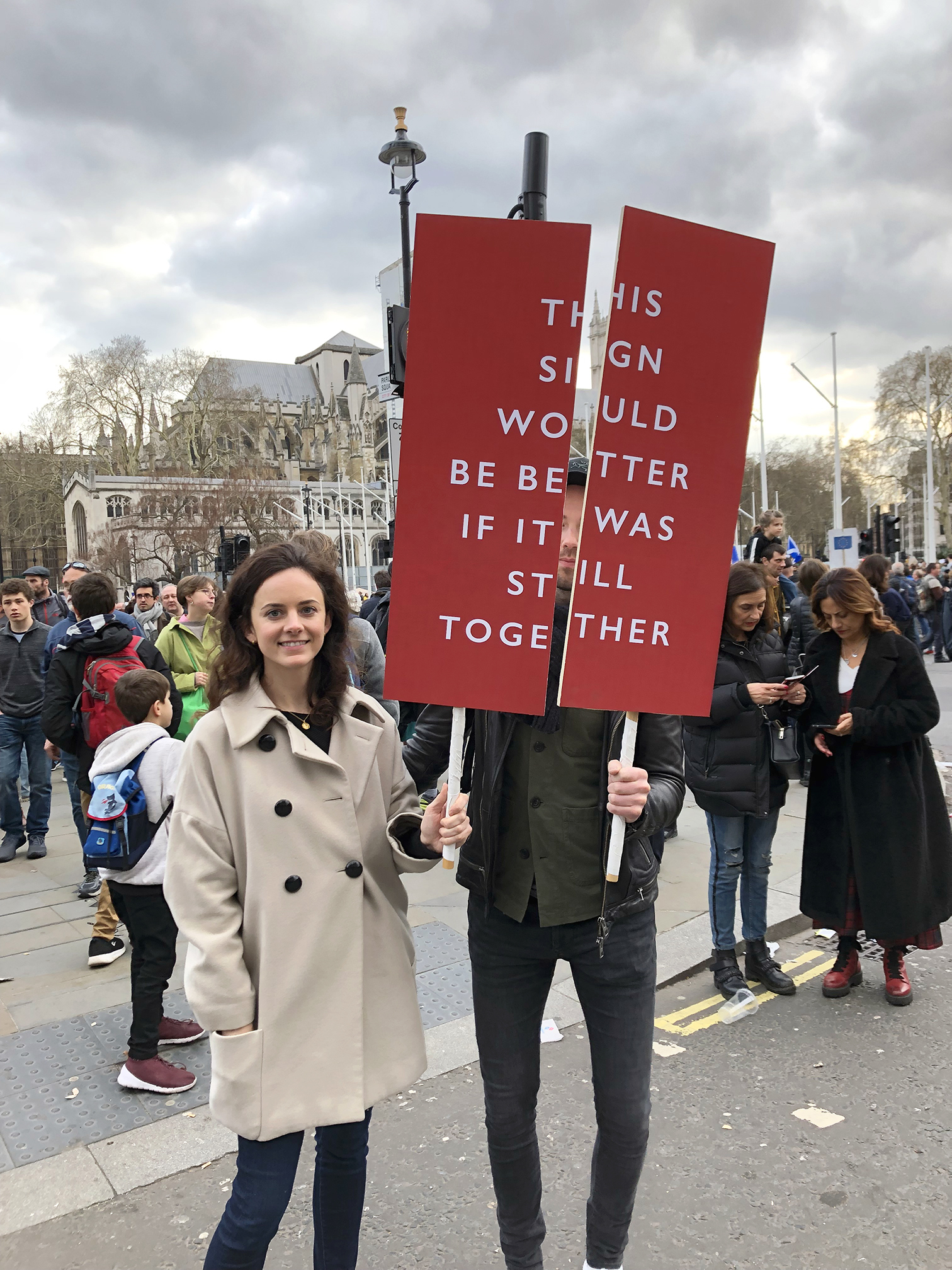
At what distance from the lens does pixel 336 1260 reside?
2326mm

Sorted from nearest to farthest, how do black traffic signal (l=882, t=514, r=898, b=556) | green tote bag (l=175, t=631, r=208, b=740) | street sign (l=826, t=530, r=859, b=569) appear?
green tote bag (l=175, t=631, r=208, b=740), street sign (l=826, t=530, r=859, b=569), black traffic signal (l=882, t=514, r=898, b=556)

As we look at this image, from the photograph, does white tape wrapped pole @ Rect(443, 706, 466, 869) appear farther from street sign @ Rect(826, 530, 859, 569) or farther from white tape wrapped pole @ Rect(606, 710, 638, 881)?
street sign @ Rect(826, 530, 859, 569)

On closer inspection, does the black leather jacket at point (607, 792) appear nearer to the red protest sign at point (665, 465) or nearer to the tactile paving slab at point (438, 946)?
the red protest sign at point (665, 465)

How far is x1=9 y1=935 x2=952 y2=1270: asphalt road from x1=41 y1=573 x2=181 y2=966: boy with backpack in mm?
2719

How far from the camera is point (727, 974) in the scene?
4.44 metres

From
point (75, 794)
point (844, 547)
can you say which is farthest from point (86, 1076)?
point (844, 547)

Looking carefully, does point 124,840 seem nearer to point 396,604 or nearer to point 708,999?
point 396,604

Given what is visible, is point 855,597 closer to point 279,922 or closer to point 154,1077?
point 279,922

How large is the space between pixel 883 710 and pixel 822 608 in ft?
1.79

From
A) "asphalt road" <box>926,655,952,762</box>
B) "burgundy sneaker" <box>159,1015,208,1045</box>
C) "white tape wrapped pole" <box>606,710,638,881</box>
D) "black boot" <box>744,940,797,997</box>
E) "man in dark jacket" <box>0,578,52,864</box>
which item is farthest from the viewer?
"asphalt road" <box>926,655,952,762</box>

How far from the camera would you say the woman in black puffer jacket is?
170 inches

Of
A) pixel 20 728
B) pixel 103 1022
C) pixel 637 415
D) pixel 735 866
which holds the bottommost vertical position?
pixel 103 1022

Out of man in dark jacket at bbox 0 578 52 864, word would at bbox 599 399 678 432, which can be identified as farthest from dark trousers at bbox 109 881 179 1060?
man in dark jacket at bbox 0 578 52 864

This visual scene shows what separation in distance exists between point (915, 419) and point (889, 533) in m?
47.2
